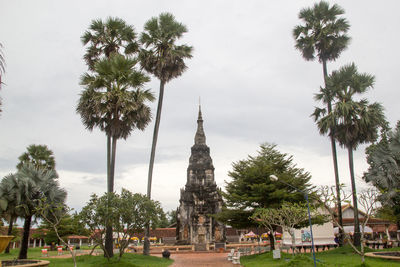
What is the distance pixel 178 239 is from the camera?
4162 centimetres

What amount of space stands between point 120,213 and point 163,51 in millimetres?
14417

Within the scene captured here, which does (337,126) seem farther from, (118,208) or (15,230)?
(15,230)

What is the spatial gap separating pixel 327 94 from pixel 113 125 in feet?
58.9

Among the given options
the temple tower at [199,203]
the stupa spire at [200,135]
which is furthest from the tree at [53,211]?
the stupa spire at [200,135]

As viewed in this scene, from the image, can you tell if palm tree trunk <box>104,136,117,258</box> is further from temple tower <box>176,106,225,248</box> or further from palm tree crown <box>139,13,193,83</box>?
temple tower <box>176,106,225,248</box>

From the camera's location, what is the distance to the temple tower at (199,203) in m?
40.7

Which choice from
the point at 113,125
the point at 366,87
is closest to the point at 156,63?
the point at 113,125

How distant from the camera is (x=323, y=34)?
29.8m

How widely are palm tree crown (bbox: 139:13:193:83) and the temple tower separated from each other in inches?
785

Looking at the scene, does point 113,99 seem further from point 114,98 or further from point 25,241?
point 25,241

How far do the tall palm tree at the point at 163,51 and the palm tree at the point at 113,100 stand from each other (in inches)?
158

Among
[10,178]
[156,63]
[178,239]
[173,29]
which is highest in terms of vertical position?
[173,29]

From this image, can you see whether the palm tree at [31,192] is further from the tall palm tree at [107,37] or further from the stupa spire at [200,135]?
the stupa spire at [200,135]

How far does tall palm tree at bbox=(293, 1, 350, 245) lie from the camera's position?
29719 mm
